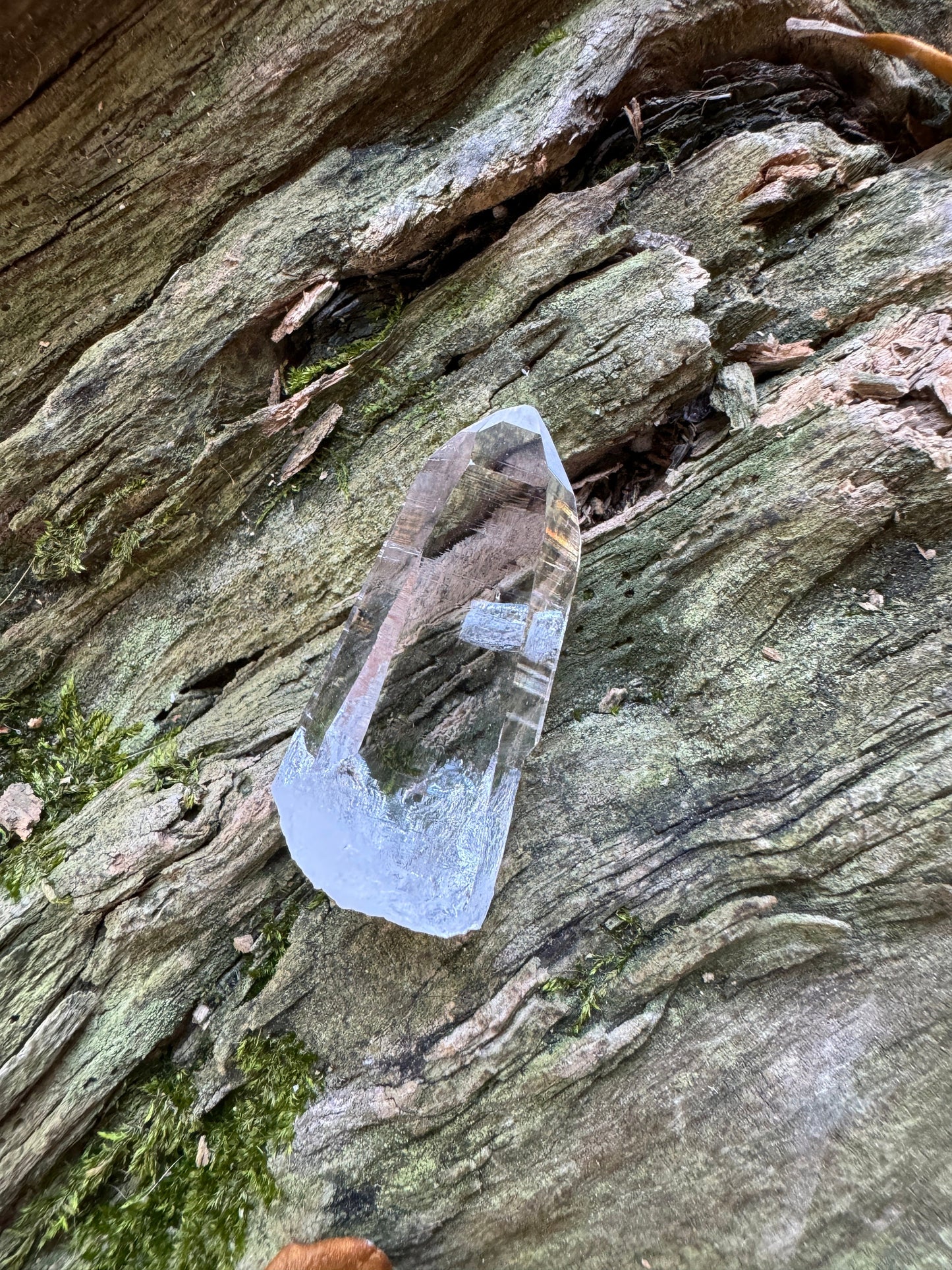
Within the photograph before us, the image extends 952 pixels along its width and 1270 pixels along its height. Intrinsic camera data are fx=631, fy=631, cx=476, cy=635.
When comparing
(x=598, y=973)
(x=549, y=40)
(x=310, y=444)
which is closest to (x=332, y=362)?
(x=310, y=444)

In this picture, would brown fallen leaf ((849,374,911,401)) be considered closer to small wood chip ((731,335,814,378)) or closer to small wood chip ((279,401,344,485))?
small wood chip ((731,335,814,378))

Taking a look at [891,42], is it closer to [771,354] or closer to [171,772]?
[771,354]

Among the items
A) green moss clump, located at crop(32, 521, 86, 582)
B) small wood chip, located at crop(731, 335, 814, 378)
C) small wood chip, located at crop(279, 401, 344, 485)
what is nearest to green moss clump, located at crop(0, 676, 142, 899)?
green moss clump, located at crop(32, 521, 86, 582)

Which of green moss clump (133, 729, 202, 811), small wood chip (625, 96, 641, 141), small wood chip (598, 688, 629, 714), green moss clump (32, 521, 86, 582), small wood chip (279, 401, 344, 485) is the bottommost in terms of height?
A: small wood chip (598, 688, 629, 714)

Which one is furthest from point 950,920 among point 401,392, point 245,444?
point 245,444

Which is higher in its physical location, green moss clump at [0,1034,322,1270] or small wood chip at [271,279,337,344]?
small wood chip at [271,279,337,344]

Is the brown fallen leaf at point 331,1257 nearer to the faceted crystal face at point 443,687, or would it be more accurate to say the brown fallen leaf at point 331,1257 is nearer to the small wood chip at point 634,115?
the faceted crystal face at point 443,687
